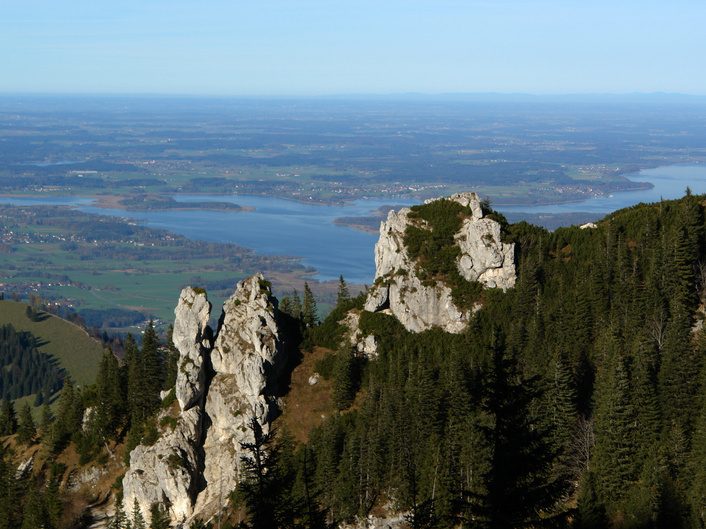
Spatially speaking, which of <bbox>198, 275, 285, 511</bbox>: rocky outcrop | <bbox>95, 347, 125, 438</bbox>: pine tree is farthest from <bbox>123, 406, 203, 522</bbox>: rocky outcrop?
<bbox>95, 347, 125, 438</bbox>: pine tree

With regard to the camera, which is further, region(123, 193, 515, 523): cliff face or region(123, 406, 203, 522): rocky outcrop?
region(123, 193, 515, 523): cliff face

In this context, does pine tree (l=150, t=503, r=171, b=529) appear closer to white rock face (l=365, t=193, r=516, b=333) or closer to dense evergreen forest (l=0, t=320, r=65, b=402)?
white rock face (l=365, t=193, r=516, b=333)

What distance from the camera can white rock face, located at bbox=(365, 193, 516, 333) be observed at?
237 feet

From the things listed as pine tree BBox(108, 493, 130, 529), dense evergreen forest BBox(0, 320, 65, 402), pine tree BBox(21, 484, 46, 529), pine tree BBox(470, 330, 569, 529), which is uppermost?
pine tree BBox(470, 330, 569, 529)

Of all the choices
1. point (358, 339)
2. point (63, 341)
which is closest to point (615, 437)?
point (358, 339)

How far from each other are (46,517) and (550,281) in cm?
5442

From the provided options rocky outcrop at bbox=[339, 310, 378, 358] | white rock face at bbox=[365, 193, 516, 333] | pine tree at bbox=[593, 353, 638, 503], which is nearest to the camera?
pine tree at bbox=[593, 353, 638, 503]

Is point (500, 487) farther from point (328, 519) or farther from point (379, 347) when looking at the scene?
point (379, 347)

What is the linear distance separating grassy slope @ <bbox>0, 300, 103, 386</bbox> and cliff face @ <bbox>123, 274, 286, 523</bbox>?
87113mm

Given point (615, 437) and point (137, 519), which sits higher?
point (615, 437)

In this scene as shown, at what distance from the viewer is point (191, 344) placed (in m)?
66.0

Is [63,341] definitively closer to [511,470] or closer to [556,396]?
[556,396]

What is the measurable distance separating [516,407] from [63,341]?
167m

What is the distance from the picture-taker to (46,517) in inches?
2307
